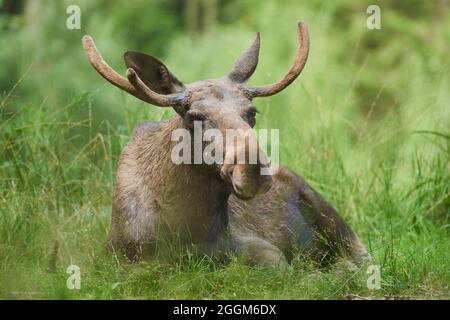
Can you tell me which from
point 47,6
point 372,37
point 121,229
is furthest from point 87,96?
point 372,37

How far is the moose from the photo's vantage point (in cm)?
639

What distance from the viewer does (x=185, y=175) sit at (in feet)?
21.7

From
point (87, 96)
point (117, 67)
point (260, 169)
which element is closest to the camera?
point (260, 169)

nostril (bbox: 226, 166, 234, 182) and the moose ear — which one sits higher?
the moose ear

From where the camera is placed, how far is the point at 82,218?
7637 millimetres

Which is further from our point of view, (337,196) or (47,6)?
(47,6)

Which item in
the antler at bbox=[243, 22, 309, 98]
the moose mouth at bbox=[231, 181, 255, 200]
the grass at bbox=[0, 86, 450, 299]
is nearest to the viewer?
the moose mouth at bbox=[231, 181, 255, 200]

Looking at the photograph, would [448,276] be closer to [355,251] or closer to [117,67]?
[355,251]

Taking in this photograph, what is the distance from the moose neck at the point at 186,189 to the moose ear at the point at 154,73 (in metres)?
0.22

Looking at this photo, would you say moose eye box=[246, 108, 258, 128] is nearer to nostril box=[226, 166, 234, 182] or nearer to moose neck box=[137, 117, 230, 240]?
moose neck box=[137, 117, 230, 240]

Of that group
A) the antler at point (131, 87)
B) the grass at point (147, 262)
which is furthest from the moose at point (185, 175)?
the grass at point (147, 262)

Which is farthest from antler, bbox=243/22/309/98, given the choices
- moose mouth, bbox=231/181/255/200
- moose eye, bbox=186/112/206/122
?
moose mouth, bbox=231/181/255/200

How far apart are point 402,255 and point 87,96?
116 inches

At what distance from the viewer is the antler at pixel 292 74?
22.0 feet
